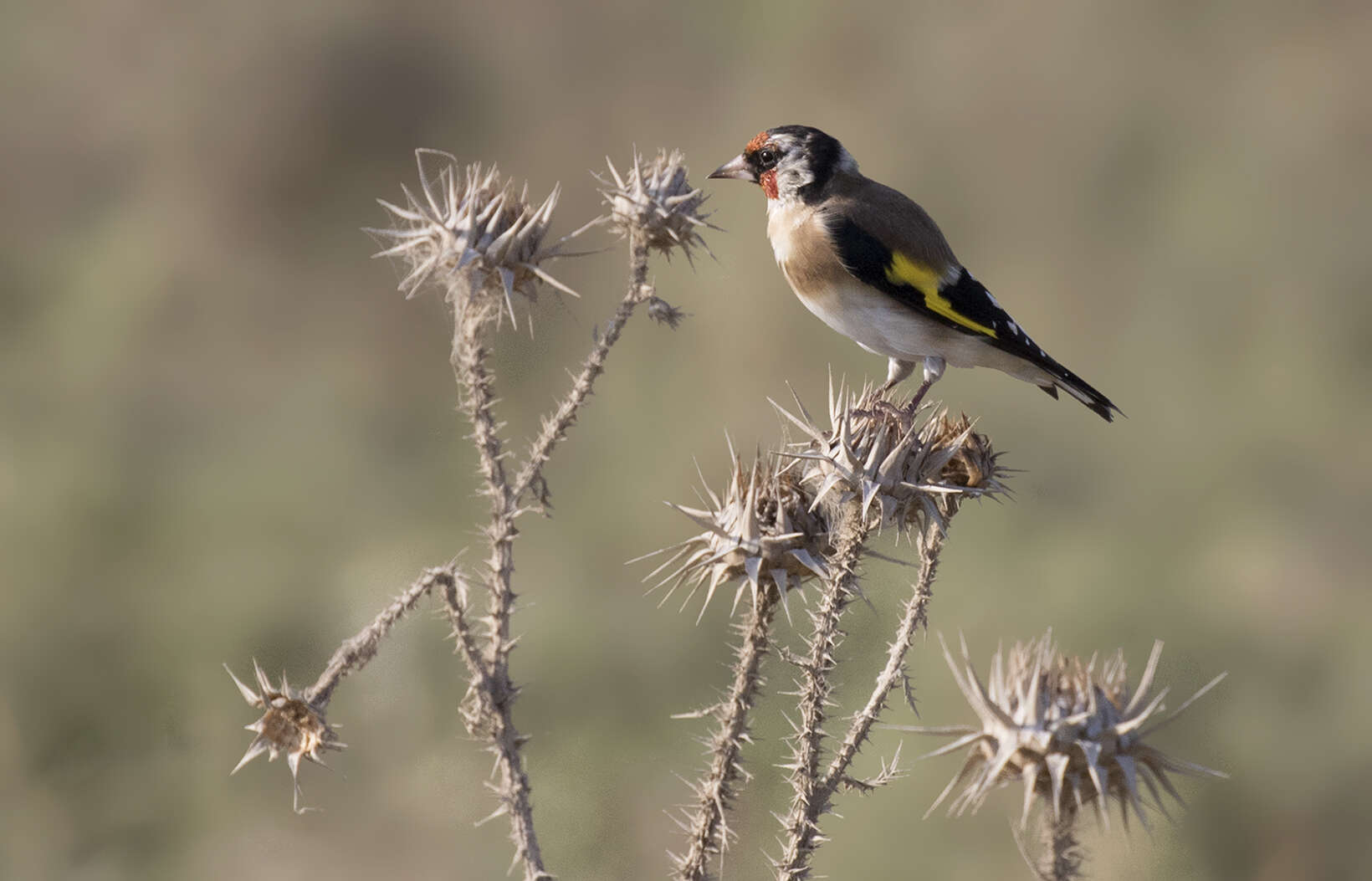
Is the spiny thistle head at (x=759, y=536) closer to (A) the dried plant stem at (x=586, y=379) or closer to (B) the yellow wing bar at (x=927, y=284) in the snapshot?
(A) the dried plant stem at (x=586, y=379)

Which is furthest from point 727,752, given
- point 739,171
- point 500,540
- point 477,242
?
point 739,171

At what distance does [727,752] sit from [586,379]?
1.13m

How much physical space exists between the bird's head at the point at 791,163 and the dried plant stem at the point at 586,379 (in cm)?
248

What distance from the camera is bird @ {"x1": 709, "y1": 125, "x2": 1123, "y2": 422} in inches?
227

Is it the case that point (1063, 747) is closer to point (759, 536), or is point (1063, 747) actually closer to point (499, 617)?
point (759, 536)

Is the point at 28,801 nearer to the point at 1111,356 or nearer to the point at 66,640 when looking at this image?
the point at 66,640

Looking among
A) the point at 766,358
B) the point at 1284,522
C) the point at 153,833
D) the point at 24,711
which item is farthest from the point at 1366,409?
the point at 24,711

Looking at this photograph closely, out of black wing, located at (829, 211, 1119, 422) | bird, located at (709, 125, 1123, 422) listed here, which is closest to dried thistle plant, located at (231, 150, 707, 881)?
bird, located at (709, 125, 1123, 422)

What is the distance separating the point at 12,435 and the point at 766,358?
5.94 m

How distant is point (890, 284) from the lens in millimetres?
5754

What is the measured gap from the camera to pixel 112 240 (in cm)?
1244

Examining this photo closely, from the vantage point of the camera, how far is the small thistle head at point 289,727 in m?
3.11

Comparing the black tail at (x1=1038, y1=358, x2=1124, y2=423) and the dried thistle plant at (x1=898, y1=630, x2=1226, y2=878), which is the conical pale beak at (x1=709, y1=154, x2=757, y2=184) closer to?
the black tail at (x1=1038, y1=358, x2=1124, y2=423)

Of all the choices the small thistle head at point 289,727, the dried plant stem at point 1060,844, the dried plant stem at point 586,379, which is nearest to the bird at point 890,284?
the dried plant stem at point 586,379
